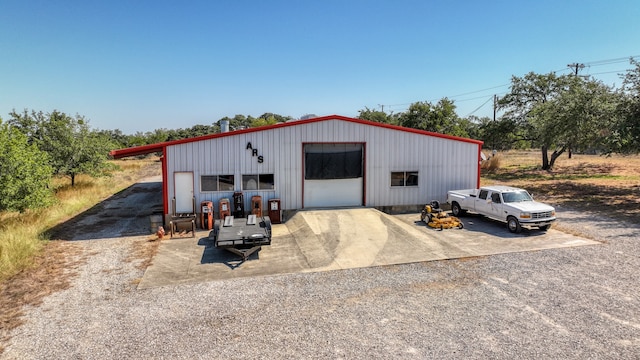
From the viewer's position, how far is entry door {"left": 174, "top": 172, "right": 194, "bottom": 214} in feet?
50.9

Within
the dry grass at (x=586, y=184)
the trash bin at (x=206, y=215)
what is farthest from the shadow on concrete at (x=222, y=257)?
the dry grass at (x=586, y=184)

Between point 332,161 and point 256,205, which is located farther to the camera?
point 332,161

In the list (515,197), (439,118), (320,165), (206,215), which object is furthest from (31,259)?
(439,118)

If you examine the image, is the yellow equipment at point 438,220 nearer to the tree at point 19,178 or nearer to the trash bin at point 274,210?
the trash bin at point 274,210

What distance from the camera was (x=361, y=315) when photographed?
25.5 feet

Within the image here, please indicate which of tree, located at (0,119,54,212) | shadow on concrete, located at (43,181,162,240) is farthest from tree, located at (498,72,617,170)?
tree, located at (0,119,54,212)

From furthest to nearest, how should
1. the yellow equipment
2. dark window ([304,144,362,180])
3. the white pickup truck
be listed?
dark window ([304,144,362,180])
the yellow equipment
the white pickup truck

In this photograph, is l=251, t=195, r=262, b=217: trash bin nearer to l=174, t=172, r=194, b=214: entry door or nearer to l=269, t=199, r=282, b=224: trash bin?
l=269, t=199, r=282, b=224: trash bin

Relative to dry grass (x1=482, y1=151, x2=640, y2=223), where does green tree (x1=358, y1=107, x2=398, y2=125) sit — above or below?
above

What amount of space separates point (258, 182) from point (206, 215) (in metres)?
2.67

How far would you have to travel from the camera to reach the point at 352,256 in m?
11.6

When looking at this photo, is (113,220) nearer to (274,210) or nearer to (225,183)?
(225,183)

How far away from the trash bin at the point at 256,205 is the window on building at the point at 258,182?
26.2 inches

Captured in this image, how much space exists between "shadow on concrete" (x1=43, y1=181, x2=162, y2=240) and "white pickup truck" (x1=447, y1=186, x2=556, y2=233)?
13.8 metres
